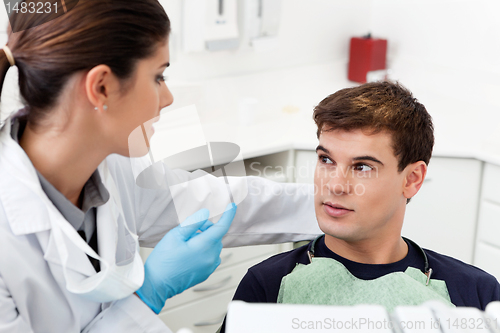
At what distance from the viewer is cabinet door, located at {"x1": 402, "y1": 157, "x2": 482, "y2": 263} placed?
206 centimetres

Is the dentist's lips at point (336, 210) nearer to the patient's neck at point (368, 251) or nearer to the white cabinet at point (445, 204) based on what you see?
the patient's neck at point (368, 251)

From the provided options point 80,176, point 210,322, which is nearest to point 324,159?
point 80,176

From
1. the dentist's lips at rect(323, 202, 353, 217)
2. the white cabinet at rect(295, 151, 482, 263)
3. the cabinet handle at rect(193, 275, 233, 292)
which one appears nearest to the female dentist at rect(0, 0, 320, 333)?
the dentist's lips at rect(323, 202, 353, 217)

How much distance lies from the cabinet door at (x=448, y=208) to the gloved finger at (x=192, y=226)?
125 centimetres

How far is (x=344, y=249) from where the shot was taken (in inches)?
51.7

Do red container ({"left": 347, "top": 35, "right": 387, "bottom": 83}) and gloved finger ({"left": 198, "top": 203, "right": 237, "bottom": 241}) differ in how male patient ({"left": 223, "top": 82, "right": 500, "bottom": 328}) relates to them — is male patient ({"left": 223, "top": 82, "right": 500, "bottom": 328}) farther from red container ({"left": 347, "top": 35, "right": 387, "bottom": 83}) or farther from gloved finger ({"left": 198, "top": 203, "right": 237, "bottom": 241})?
red container ({"left": 347, "top": 35, "right": 387, "bottom": 83})

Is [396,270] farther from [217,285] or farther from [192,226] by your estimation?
[217,285]

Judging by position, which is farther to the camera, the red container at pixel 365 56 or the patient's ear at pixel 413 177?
the red container at pixel 365 56

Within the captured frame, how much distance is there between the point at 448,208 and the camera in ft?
6.98

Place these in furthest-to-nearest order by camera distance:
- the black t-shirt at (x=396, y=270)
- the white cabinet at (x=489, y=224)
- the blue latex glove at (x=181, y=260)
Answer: the white cabinet at (x=489, y=224), the black t-shirt at (x=396, y=270), the blue latex glove at (x=181, y=260)

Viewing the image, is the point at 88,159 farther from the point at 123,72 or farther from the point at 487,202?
the point at 487,202

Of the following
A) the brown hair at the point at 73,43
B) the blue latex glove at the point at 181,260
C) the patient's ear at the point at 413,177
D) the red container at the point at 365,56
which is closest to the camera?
the brown hair at the point at 73,43

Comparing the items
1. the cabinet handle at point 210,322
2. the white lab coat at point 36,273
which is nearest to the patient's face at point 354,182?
the white lab coat at point 36,273

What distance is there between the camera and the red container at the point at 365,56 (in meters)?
2.79
